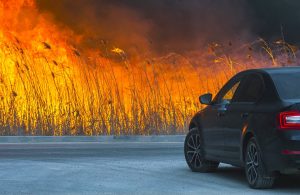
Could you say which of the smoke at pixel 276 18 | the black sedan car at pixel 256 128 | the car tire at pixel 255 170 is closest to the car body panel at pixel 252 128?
the black sedan car at pixel 256 128

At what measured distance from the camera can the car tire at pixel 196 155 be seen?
13056 millimetres

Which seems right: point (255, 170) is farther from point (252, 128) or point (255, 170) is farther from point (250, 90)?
point (250, 90)

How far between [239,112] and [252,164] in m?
0.85

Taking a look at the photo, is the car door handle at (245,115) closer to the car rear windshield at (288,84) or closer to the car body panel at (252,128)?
the car body panel at (252,128)

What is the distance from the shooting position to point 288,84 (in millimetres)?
11211

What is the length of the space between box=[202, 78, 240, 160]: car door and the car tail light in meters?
1.84

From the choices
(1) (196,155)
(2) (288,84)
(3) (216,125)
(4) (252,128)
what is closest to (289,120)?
(4) (252,128)

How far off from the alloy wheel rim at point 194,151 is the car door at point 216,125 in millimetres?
321

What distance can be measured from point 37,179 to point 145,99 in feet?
35.0

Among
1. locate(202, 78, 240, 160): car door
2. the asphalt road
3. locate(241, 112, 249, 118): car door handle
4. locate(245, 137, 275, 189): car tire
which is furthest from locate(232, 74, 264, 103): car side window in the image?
the asphalt road

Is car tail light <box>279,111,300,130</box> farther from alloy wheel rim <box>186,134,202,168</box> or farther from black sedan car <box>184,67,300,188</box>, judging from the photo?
alloy wheel rim <box>186,134,202,168</box>

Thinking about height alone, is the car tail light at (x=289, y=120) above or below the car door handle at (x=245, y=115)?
below

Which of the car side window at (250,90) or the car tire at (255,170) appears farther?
the car side window at (250,90)

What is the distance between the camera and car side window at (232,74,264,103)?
1147 cm
